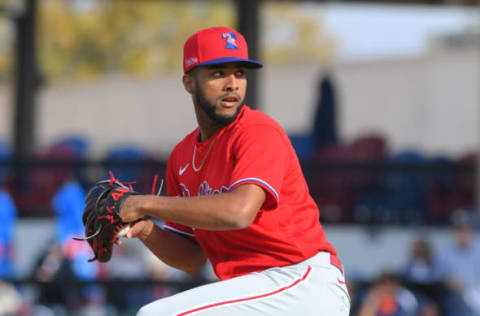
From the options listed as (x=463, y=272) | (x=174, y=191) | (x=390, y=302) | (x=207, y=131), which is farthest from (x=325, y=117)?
(x=207, y=131)

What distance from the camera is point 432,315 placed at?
8.10 m

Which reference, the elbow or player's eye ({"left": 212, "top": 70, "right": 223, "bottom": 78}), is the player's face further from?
the elbow

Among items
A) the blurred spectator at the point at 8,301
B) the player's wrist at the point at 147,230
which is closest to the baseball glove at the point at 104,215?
the player's wrist at the point at 147,230

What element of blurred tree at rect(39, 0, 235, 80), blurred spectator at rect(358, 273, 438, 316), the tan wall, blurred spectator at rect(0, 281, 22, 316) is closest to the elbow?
blurred spectator at rect(358, 273, 438, 316)

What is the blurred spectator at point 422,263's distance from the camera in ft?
28.9

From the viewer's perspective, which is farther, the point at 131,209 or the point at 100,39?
the point at 100,39

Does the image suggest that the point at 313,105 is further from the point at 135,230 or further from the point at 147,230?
the point at 135,230

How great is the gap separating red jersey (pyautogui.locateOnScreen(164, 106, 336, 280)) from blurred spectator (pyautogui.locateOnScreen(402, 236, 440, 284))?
605cm

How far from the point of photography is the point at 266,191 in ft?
9.11

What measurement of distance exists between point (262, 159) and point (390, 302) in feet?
18.0

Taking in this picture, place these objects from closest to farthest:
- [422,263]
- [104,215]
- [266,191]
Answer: [266,191] < [104,215] < [422,263]

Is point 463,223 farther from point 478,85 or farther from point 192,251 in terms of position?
point 478,85

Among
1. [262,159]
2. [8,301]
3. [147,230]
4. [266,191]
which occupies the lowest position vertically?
[8,301]

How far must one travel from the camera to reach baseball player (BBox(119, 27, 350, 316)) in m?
2.72
